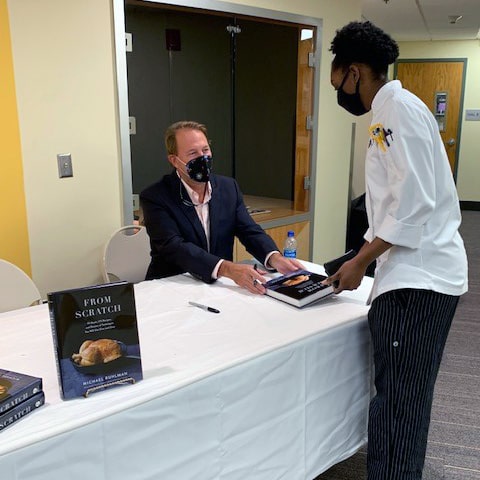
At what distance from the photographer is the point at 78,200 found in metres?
2.72

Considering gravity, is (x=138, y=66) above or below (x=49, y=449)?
above

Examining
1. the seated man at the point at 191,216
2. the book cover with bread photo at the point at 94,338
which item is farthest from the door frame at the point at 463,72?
the book cover with bread photo at the point at 94,338

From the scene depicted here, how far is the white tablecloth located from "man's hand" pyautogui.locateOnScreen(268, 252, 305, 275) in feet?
0.85

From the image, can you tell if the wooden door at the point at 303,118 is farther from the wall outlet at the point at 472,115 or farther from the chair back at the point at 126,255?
the wall outlet at the point at 472,115

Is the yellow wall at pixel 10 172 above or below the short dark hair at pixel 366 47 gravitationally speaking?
below

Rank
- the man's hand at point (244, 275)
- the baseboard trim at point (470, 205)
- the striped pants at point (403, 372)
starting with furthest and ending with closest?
1. the baseboard trim at point (470, 205)
2. the man's hand at point (244, 275)
3. the striped pants at point (403, 372)

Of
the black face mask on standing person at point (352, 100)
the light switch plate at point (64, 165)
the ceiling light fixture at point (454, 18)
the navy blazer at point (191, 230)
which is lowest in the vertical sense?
the navy blazer at point (191, 230)

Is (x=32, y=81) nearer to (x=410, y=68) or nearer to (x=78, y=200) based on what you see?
(x=78, y=200)

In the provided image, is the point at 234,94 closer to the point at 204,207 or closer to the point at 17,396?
the point at 204,207

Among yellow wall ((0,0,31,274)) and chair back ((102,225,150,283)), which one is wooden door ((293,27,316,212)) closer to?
chair back ((102,225,150,283))

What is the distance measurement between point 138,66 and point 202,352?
2.79 meters

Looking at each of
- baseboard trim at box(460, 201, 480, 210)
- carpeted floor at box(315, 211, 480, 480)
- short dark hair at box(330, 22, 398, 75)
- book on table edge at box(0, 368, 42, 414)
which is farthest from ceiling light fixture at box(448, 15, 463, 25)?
book on table edge at box(0, 368, 42, 414)

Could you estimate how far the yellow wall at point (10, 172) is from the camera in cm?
237

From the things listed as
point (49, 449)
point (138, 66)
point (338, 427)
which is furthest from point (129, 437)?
point (138, 66)
